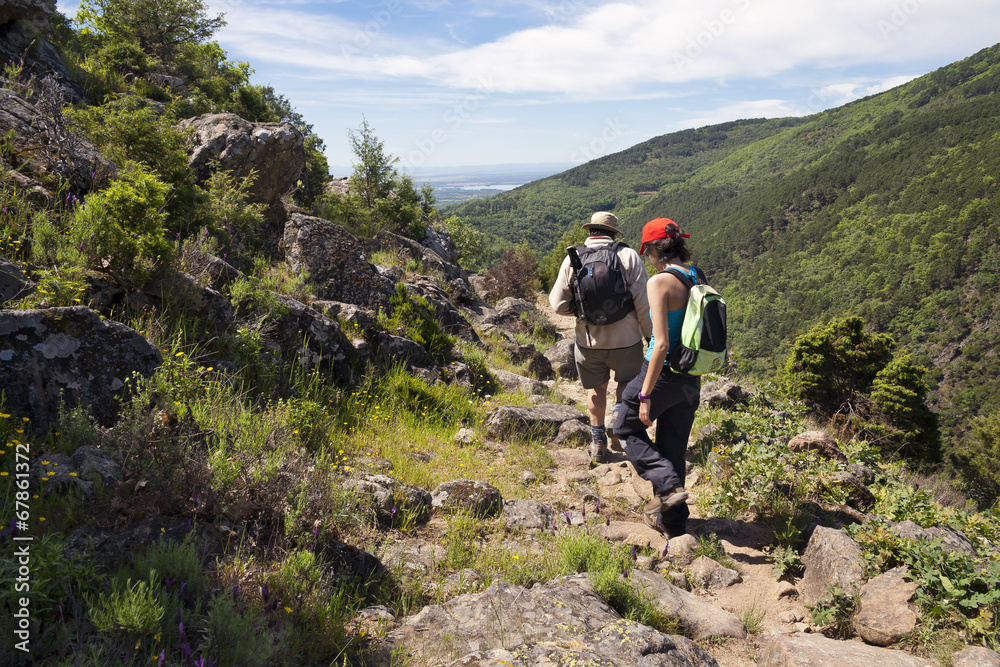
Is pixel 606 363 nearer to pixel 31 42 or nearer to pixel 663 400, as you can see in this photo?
pixel 663 400

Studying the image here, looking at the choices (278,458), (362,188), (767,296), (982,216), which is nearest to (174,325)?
(278,458)

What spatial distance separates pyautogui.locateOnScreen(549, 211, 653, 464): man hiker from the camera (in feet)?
13.9

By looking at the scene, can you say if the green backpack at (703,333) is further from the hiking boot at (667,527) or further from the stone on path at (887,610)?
the stone on path at (887,610)

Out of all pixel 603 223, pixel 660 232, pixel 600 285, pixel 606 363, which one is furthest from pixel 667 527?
pixel 603 223

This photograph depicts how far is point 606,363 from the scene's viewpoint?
15.3 ft

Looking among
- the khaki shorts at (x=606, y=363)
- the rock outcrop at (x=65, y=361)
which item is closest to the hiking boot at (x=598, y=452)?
the khaki shorts at (x=606, y=363)

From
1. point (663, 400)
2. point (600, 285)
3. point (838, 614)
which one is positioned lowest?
point (838, 614)

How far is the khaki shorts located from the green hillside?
63171 mm

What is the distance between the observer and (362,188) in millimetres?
13117

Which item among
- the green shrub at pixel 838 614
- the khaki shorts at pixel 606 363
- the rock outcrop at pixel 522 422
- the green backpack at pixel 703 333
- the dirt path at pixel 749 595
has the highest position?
the green backpack at pixel 703 333

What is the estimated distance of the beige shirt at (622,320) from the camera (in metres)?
4.27

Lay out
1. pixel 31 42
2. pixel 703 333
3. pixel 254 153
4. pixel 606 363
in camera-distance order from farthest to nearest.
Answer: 1. pixel 254 153
2. pixel 31 42
3. pixel 606 363
4. pixel 703 333

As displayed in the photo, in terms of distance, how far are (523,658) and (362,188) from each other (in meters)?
13.1

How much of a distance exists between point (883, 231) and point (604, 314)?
13889 centimetres
